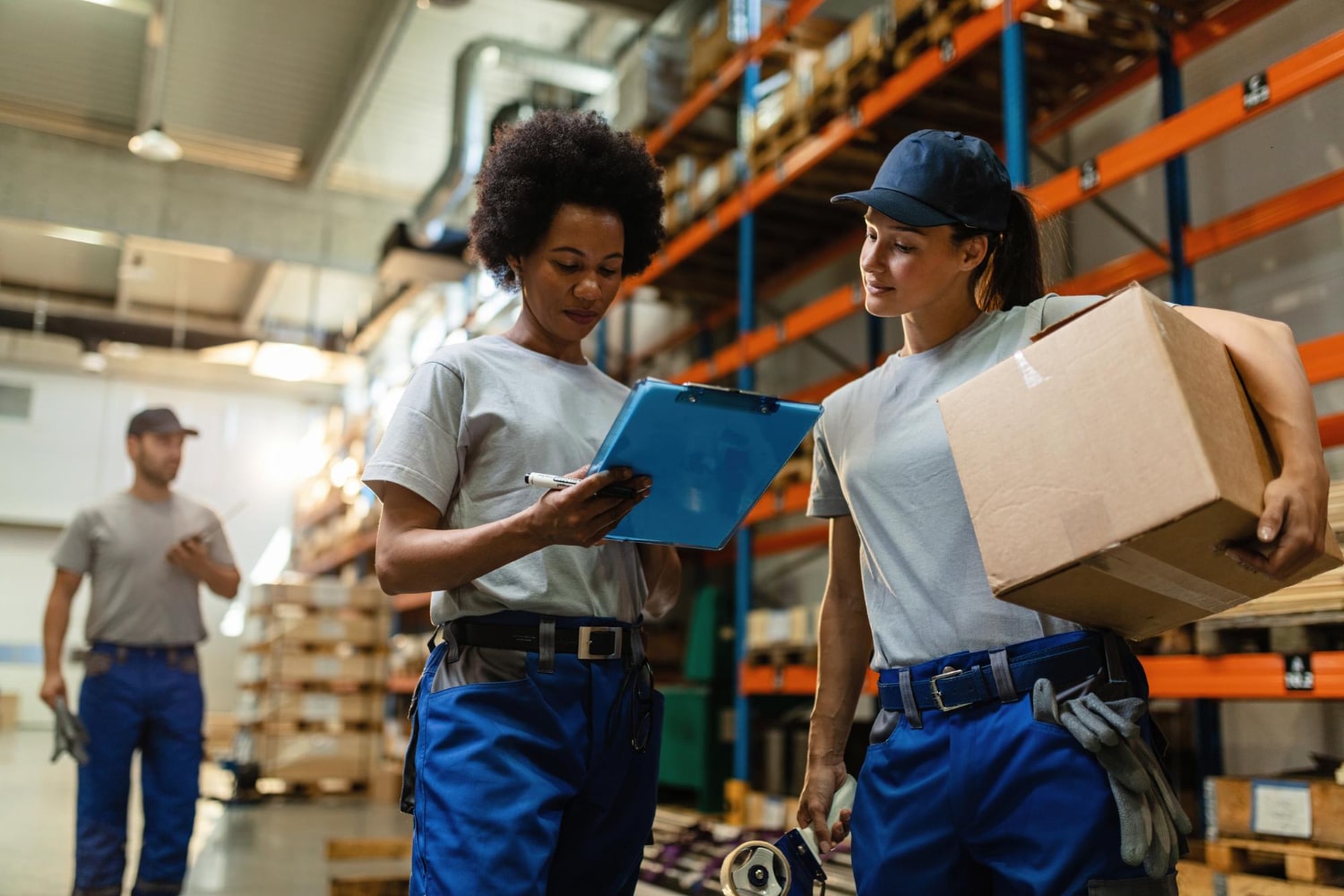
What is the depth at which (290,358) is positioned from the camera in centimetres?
1538

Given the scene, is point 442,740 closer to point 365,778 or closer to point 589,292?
point 589,292

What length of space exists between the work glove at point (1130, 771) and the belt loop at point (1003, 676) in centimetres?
4

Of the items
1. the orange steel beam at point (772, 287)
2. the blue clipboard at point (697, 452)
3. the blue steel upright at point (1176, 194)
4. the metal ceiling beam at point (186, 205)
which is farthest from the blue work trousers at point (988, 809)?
the metal ceiling beam at point (186, 205)

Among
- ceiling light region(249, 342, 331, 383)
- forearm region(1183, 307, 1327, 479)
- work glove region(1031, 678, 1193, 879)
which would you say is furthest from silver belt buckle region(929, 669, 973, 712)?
ceiling light region(249, 342, 331, 383)

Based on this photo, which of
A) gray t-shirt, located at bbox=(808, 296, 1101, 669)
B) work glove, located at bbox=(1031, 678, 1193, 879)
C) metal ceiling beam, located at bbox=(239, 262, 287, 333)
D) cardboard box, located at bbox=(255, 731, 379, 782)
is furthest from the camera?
metal ceiling beam, located at bbox=(239, 262, 287, 333)

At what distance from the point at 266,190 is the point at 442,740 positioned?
518 inches

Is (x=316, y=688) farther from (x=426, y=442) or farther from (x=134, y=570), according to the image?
(x=426, y=442)

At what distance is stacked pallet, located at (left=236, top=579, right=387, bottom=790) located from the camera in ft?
36.1

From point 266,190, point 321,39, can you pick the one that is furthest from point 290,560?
point 321,39

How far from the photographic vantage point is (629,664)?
206 centimetres

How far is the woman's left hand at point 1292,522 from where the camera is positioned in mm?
1509

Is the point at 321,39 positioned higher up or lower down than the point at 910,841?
higher up

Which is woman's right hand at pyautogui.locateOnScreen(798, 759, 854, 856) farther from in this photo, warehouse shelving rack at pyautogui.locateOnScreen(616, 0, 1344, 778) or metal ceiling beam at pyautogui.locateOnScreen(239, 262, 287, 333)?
metal ceiling beam at pyautogui.locateOnScreen(239, 262, 287, 333)

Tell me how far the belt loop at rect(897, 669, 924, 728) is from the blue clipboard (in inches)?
14.6
